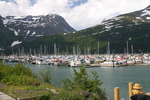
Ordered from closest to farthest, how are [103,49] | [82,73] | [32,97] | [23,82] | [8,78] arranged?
[32,97], [82,73], [23,82], [8,78], [103,49]

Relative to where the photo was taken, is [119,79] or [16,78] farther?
[119,79]

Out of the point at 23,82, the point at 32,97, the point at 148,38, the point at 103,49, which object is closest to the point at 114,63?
the point at 23,82

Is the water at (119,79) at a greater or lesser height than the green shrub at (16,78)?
lesser

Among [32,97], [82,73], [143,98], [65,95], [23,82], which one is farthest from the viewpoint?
[23,82]

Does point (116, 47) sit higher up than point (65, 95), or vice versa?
point (116, 47)

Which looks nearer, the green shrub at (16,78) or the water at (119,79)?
the green shrub at (16,78)

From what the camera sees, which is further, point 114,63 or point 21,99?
point 114,63

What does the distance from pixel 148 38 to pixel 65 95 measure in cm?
19593

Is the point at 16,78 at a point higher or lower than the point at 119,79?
higher

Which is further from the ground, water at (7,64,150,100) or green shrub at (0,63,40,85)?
green shrub at (0,63,40,85)

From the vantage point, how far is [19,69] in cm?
3181

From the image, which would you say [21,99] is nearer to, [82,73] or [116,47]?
[82,73]

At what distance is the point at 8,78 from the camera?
26.5 meters

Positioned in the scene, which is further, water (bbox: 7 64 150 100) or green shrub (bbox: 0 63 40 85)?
water (bbox: 7 64 150 100)
